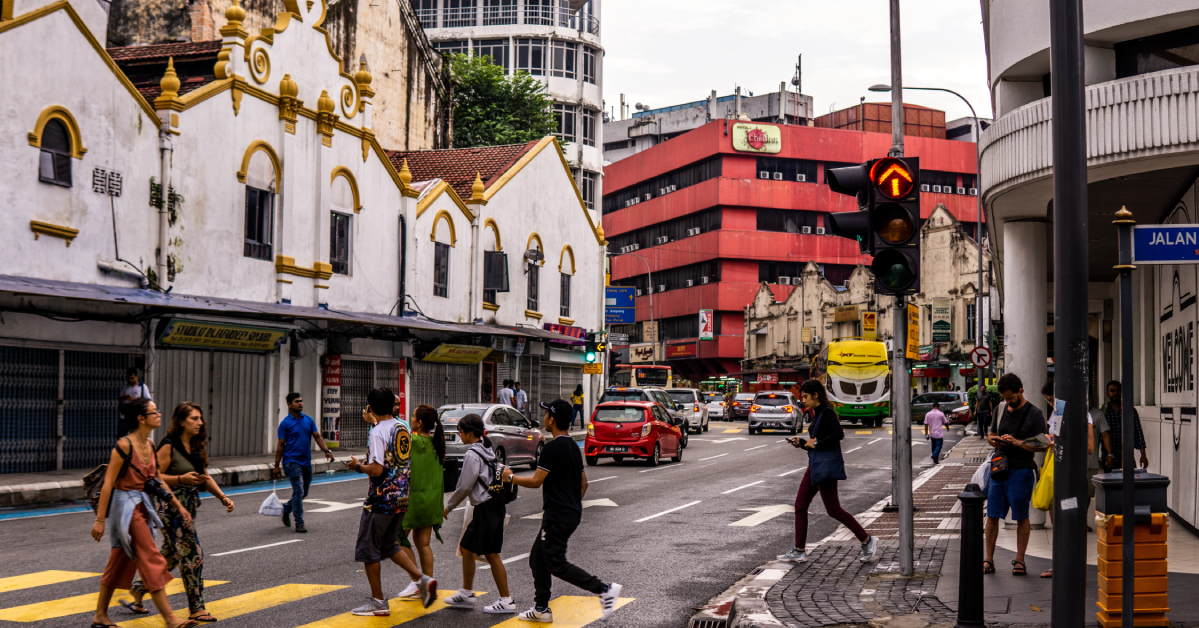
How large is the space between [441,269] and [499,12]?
3316 centimetres

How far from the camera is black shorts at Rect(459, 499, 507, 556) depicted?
28.0 ft

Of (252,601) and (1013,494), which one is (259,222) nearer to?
(252,601)

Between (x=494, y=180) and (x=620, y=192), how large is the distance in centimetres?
5907

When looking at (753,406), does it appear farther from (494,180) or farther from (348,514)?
(348,514)

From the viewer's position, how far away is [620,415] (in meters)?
24.8

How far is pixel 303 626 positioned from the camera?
314 inches

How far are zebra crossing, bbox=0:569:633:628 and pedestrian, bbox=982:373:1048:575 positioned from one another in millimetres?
3381

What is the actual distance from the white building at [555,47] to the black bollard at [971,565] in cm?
5308

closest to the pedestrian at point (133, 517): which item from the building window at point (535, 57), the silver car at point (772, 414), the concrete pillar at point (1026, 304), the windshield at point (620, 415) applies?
the concrete pillar at point (1026, 304)

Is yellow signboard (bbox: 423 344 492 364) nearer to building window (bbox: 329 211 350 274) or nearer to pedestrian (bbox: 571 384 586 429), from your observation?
building window (bbox: 329 211 350 274)

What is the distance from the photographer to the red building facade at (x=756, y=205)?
79938mm

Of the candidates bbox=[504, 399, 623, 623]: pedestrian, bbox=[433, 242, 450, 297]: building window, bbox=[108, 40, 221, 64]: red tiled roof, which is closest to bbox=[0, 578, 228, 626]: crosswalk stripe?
bbox=[504, 399, 623, 623]: pedestrian

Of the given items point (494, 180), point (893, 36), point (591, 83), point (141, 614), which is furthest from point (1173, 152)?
point (591, 83)

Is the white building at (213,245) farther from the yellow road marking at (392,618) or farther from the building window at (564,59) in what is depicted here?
the building window at (564,59)
